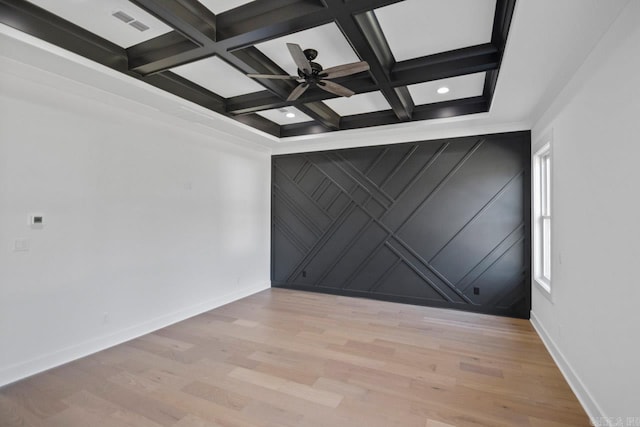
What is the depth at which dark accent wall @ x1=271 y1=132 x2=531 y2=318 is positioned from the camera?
4.29 metres

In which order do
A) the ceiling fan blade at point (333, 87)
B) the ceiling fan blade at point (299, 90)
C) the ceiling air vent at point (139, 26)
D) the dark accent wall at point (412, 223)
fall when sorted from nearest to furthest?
the ceiling air vent at point (139, 26) → the ceiling fan blade at point (333, 87) → the ceiling fan blade at point (299, 90) → the dark accent wall at point (412, 223)

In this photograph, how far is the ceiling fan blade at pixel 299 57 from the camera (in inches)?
90.1

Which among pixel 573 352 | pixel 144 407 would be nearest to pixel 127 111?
pixel 144 407

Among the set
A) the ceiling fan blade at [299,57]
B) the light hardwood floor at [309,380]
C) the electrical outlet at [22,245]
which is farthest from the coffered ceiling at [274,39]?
the light hardwood floor at [309,380]

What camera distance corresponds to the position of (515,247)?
167 inches

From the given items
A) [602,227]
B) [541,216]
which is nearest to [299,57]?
[602,227]

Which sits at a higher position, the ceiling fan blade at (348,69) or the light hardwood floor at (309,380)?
the ceiling fan blade at (348,69)

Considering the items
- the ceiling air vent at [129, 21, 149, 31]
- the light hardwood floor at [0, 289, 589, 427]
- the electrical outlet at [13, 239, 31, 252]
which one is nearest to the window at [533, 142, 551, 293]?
the light hardwood floor at [0, 289, 589, 427]

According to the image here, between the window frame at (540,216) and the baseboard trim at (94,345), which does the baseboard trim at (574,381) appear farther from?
the baseboard trim at (94,345)

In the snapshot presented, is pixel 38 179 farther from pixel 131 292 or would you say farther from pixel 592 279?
pixel 592 279

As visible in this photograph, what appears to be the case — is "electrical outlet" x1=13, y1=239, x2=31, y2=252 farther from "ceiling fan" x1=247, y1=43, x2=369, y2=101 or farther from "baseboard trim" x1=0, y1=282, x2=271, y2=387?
"ceiling fan" x1=247, y1=43, x2=369, y2=101

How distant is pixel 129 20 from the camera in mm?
2371

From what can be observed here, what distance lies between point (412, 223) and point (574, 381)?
275 cm

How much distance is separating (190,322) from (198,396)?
180cm
